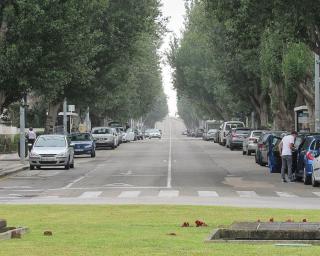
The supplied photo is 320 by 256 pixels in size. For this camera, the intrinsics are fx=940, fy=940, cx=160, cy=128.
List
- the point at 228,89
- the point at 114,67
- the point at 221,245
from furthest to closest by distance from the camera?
the point at 228,89 < the point at 114,67 < the point at 221,245

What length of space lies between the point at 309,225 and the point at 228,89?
62.5 meters

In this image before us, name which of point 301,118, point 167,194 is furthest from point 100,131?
point 167,194

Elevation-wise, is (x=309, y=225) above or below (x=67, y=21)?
below

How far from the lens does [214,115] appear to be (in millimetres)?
116312

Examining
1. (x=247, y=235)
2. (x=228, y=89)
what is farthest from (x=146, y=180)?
(x=228, y=89)

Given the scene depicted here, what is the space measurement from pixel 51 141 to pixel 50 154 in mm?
1481

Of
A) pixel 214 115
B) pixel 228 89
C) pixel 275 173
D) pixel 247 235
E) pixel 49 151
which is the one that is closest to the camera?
pixel 247 235

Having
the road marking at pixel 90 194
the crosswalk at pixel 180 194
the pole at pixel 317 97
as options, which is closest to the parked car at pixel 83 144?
the pole at pixel 317 97

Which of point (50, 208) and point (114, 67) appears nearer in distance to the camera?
point (50, 208)

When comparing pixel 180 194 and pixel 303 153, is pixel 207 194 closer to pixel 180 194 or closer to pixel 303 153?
pixel 180 194

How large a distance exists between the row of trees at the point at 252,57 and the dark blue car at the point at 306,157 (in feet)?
15.8

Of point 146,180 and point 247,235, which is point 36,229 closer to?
point 247,235

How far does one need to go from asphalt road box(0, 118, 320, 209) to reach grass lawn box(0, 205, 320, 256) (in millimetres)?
2637

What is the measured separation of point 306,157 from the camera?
30391 millimetres
